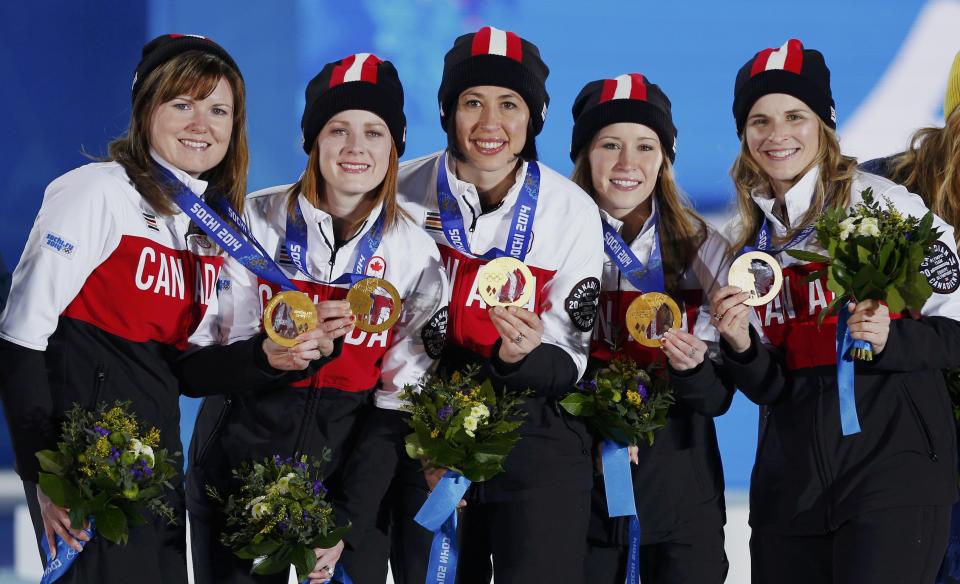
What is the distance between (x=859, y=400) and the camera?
3.07 meters

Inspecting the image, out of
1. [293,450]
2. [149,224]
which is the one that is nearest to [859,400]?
[293,450]

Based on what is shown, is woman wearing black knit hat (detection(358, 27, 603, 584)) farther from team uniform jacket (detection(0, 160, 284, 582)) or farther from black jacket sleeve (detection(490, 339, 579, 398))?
team uniform jacket (detection(0, 160, 284, 582))

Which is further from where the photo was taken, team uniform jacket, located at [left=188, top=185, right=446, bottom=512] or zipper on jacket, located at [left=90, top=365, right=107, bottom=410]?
team uniform jacket, located at [left=188, top=185, right=446, bottom=512]

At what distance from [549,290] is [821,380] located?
0.86 meters

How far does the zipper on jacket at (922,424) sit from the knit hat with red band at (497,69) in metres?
1.42

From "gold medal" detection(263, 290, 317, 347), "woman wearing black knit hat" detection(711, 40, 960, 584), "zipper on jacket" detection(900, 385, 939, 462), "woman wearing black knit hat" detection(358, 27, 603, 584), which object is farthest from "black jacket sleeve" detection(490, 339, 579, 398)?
"zipper on jacket" detection(900, 385, 939, 462)

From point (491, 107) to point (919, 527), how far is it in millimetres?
1780

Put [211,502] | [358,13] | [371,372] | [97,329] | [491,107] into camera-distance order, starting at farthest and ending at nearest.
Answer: [358,13], [491,107], [371,372], [211,502], [97,329]

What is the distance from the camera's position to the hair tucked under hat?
344 centimetres

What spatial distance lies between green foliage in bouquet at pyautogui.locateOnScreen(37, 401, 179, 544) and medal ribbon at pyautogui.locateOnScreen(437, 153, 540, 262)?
111 centimetres

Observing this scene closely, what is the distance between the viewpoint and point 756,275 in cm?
315

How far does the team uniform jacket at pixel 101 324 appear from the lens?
2715mm

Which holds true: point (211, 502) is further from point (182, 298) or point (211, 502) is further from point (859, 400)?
point (859, 400)

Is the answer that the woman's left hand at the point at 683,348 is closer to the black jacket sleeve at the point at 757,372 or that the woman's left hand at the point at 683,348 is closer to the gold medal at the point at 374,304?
the black jacket sleeve at the point at 757,372
